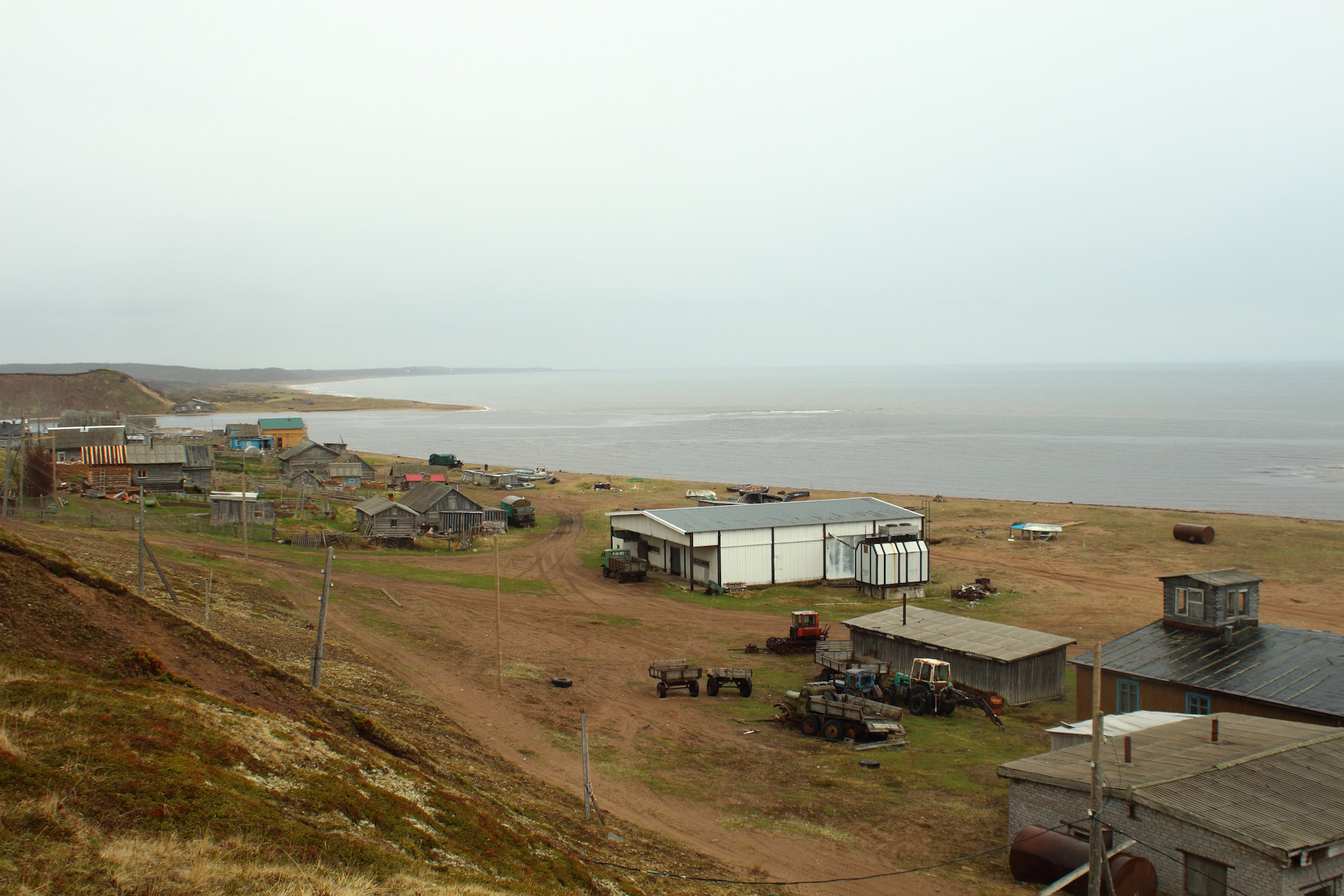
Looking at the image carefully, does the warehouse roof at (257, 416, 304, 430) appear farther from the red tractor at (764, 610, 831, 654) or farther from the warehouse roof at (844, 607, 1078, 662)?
the warehouse roof at (844, 607, 1078, 662)

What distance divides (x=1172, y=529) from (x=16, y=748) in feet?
245

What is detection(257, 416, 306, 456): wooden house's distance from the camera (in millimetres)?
113000

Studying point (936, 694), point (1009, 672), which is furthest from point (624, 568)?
point (1009, 672)

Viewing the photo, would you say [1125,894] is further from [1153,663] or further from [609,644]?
[609,644]

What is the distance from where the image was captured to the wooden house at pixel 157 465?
68.8 m

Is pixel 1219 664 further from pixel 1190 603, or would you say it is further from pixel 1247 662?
pixel 1190 603

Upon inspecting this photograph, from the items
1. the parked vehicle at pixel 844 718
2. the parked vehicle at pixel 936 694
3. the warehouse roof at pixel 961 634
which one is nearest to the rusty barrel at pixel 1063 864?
the parked vehicle at pixel 844 718

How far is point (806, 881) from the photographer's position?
59.7 ft

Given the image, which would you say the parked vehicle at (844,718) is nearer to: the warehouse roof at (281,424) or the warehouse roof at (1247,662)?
the warehouse roof at (1247,662)

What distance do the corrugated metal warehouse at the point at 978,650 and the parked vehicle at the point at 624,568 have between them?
1772 cm

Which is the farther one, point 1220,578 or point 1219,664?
point 1220,578

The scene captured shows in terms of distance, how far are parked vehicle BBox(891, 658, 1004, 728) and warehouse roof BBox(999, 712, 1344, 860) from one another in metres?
8.46

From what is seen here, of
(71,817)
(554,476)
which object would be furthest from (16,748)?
(554,476)

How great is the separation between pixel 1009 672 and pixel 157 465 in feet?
216
